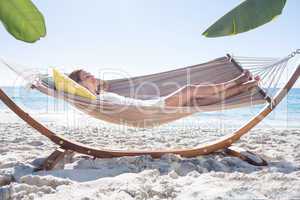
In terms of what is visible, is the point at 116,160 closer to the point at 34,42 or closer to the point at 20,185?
the point at 20,185

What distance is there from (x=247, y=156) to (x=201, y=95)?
0.50 m

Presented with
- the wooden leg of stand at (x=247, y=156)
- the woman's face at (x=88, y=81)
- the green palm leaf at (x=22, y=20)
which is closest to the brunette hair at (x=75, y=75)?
the woman's face at (x=88, y=81)

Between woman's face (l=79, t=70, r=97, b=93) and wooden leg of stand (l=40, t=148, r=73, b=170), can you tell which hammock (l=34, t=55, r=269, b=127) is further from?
wooden leg of stand (l=40, t=148, r=73, b=170)

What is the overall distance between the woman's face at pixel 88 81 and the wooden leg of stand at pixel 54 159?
88 cm

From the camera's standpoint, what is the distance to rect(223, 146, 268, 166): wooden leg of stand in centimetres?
185

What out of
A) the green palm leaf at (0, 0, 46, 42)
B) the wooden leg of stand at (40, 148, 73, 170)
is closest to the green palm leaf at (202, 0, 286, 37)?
the green palm leaf at (0, 0, 46, 42)

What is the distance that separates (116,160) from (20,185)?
→ 610mm

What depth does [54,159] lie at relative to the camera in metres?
1.74

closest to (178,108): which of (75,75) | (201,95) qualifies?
(201,95)

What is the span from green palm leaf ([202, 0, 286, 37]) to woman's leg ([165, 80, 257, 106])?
1063mm

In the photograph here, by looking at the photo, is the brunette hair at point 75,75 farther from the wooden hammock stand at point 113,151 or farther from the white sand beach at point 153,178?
the wooden hammock stand at point 113,151

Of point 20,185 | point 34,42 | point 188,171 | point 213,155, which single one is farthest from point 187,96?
point 34,42

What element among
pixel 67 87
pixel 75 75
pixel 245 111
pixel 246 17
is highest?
pixel 246 17

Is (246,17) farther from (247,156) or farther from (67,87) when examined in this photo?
(67,87)
